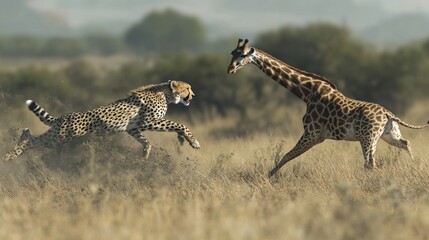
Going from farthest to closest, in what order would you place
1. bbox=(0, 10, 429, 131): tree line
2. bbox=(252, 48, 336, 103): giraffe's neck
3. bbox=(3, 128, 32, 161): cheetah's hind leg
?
bbox=(0, 10, 429, 131): tree line → bbox=(3, 128, 32, 161): cheetah's hind leg → bbox=(252, 48, 336, 103): giraffe's neck

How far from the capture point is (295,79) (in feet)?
36.6

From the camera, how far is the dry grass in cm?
633

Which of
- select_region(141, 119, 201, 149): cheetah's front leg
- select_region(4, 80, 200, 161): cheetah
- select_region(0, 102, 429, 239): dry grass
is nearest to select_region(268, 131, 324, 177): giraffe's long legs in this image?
select_region(0, 102, 429, 239): dry grass

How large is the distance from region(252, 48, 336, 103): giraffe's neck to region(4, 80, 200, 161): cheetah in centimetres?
157

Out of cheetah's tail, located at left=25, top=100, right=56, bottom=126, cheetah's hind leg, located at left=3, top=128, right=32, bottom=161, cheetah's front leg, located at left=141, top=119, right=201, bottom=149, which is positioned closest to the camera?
cheetah's hind leg, located at left=3, top=128, right=32, bottom=161

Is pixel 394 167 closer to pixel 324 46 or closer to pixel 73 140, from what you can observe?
pixel 73 140

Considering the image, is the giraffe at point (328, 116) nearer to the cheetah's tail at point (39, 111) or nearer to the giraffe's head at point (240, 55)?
the giraffe's head at point (240, 55)

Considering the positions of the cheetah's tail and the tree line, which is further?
the tree line

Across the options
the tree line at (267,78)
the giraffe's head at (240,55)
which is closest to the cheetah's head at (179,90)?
the giraffe's head at (240,55)

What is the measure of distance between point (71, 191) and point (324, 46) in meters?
21.2

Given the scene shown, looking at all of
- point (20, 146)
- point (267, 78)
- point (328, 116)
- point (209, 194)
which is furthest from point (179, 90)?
point (267, 78)

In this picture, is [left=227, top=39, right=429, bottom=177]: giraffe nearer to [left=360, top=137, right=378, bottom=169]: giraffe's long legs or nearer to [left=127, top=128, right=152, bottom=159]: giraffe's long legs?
[left=360, top=137, right=378, bottom=169]: giraffe's long legs

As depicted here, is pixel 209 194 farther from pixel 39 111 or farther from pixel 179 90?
pixel 39 111

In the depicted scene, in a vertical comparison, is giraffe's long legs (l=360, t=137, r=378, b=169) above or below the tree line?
above
